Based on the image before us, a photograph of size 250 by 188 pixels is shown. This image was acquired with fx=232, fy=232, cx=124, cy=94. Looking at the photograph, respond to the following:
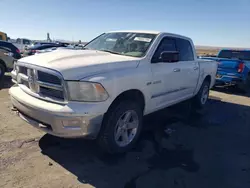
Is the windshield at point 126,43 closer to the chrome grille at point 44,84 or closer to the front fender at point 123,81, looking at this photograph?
the front fender at point 123,81

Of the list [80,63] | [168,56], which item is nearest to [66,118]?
[80,63]

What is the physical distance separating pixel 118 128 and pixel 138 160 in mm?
570

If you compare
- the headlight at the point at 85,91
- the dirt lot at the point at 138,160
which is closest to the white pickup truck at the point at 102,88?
the headlight at the point at 85,91

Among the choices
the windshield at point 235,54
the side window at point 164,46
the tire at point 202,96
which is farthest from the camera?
the windshield at point 235,54

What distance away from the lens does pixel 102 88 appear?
2.97 meters

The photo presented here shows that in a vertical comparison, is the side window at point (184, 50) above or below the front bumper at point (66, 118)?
above

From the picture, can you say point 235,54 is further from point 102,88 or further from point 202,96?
point 102,88

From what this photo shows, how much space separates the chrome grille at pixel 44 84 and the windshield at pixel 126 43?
1.53 metres

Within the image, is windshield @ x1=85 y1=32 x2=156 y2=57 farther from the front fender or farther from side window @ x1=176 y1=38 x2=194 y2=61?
side window @ x1=176 y1=38 x2=194 y2=61

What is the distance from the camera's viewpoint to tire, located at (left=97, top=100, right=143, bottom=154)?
127 inches

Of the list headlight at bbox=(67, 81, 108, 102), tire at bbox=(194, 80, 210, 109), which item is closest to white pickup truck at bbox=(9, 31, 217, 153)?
headlight at bbox=(67, 81, 108, 102)

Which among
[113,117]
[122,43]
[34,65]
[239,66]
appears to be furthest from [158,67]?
[239,66]

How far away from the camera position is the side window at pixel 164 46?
4.05m

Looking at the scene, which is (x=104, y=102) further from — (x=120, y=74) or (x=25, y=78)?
(x=25, y=78)
